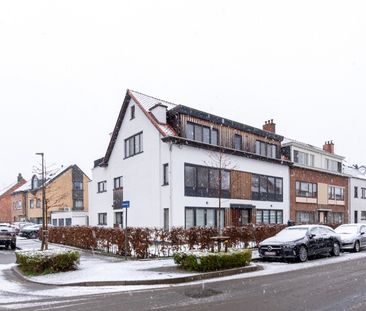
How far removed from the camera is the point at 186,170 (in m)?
28.1

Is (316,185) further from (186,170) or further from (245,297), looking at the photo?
(245,297)

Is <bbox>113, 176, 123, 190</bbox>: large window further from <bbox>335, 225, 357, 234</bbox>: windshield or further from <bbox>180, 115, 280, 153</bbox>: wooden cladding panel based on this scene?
<bbox>335, 225, 357, 234</bbox>: windshield

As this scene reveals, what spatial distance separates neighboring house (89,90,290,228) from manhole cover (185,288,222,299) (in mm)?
15981

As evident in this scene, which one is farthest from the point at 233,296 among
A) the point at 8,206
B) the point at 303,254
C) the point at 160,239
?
the point at 8,206

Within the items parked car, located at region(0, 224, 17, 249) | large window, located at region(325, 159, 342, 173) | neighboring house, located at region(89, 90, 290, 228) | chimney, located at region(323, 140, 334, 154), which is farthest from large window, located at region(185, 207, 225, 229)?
chimney, located at region(323, 140, 334, 154)

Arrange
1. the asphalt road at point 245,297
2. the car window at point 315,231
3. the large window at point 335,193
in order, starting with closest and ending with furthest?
the asphalt road at point 245,297, the car window at point 315,231, the large window at point 335,193

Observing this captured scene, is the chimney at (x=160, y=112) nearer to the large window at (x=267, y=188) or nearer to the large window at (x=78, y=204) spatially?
the large window at (x=267, y=188)

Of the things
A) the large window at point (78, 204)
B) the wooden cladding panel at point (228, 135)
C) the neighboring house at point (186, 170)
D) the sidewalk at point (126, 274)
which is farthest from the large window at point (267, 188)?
the large window at point (78, 204)

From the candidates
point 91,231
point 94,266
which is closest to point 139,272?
point 94,266

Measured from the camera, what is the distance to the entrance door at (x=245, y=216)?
32219 millimetres

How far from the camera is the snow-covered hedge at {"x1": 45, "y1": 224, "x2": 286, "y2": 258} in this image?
1819cm

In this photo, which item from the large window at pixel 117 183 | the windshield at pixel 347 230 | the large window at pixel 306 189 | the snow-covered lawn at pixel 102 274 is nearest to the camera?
the snow-covered lawn at pixel 102 274

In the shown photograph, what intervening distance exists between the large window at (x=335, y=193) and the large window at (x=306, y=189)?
340 centimetres

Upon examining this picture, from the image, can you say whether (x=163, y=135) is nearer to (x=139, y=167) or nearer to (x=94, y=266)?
(x=139, y=167)
